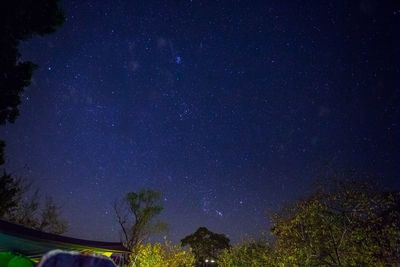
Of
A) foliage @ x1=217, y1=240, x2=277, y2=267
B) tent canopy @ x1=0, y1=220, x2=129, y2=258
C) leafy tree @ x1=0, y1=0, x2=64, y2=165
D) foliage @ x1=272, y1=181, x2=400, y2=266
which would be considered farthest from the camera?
foliage @ x1=217, y1=240, x2=277, y2=267

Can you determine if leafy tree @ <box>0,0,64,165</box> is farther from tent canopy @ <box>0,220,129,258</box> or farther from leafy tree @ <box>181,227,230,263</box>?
leafy tree @ <box>181,227,230,263</box>

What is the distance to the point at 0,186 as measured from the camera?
14.3 metres

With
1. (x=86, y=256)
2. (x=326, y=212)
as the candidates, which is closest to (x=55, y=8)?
(x=86, y=256)

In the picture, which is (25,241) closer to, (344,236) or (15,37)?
(15,37)

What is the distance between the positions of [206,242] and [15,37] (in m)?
50.8

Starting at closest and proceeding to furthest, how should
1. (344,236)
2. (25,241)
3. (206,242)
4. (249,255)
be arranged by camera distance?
1. (25,241)
2. (344,236)
3. (249,255)
4. (206,242)

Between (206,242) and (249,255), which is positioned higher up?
(206,242)

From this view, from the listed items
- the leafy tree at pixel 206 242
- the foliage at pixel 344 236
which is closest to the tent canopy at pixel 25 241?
the foliage at pixel 344 236

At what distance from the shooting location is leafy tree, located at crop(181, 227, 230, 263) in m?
56.0

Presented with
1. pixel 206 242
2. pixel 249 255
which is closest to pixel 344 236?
pixel 249 255

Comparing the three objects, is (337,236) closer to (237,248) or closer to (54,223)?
(237,248)

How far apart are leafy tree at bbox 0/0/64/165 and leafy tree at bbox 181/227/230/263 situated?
1895 inches

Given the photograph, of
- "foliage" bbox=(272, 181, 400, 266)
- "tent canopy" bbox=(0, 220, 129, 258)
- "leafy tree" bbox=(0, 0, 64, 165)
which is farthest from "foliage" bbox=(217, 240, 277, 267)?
"leafy tree" bbox=(0, 0, 64, 165)

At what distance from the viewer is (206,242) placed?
187 ft
